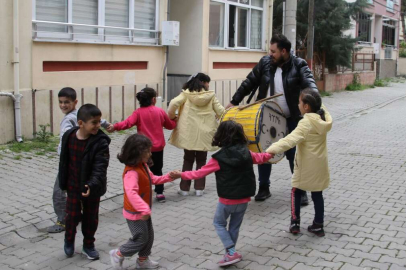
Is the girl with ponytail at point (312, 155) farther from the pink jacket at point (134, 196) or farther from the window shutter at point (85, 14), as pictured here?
the window shutter at point (85, 14)

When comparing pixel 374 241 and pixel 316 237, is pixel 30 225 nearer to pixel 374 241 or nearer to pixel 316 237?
pixel 316 237

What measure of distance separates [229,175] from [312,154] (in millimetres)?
1193

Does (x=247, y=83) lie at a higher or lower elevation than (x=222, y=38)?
lower

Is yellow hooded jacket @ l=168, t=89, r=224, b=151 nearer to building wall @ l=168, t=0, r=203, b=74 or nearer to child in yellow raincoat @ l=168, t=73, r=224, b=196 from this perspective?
child in yellow raincoat @ l=168, t=73, r=224, b=196

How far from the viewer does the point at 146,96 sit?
20.7 ft

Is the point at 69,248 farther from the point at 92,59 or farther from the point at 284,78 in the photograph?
the point at 92,59

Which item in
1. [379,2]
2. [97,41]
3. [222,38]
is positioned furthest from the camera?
[379,2]

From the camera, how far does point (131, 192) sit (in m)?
4.16

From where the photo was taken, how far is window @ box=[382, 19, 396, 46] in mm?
39062

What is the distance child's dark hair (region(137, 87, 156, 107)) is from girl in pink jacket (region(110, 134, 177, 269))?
199cm

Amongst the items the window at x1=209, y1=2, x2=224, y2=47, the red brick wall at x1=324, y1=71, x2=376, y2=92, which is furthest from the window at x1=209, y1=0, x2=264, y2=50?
the red brick wall at x1=324, y1=71, x2=376, y2=92

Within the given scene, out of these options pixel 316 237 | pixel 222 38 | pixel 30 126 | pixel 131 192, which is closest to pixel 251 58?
pixel 222 38

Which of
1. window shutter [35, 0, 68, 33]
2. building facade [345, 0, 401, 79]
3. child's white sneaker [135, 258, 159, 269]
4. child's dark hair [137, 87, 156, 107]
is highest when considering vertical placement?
A: building facade [345, 0, 401, 79]

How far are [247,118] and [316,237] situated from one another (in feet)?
4.93
